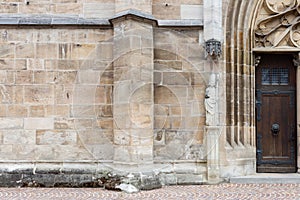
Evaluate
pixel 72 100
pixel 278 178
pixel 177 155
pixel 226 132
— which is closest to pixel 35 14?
pixel 72 100

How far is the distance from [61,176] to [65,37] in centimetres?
239

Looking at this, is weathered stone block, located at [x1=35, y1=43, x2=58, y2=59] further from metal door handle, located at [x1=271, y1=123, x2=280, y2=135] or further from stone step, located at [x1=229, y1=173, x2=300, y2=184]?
metal door handle, located at [x1=271, y1=123, x2=280, y2=135]

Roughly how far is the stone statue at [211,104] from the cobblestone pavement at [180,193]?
1.10m

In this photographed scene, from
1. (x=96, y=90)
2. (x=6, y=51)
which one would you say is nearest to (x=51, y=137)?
(x=96, y=90)

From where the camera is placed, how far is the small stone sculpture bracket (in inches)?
283

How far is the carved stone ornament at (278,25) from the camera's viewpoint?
797cm

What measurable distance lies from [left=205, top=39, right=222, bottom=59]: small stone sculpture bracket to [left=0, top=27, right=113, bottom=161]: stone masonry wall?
5.58ft

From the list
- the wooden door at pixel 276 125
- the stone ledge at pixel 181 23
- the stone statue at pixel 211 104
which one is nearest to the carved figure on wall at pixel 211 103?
the stone statue at pixel 211 104

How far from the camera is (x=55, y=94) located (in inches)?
287

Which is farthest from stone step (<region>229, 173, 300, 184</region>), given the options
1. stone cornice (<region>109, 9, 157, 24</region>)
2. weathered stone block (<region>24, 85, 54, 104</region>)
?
weathered stone block (<region>24, 85, 54, 104</region>)

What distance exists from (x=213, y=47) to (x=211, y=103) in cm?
95

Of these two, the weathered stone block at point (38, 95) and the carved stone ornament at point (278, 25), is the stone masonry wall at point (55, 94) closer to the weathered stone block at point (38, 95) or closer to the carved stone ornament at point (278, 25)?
the weathered stone block at point (38, 95)

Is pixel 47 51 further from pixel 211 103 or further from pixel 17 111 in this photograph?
pixel 211 103

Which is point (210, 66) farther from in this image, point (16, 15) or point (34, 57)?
point (16, 15)
